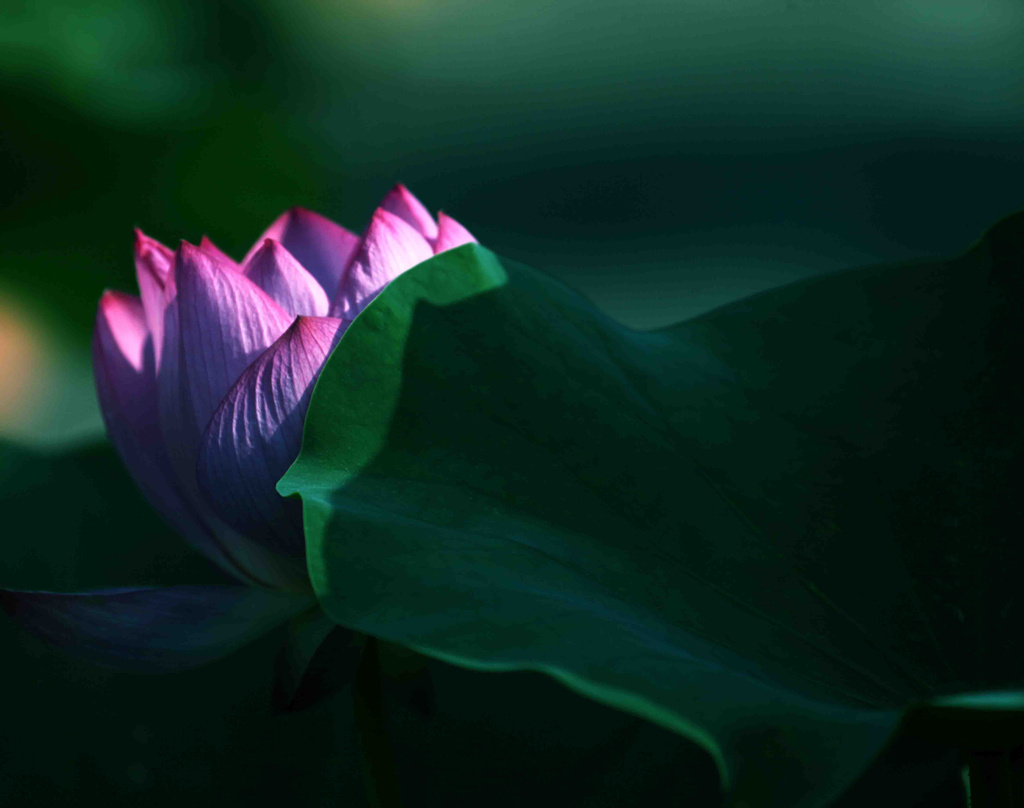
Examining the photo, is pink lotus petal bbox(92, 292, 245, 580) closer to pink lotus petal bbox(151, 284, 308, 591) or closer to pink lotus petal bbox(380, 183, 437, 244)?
pink lotus petal bbox(151, 284, 308, 591)

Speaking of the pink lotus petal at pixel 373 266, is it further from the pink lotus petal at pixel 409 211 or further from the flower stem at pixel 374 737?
the flower stem at pixel 374 737

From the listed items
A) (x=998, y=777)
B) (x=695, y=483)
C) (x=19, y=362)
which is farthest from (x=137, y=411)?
(x=19, y=362)

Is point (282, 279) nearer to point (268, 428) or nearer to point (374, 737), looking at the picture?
point (268, 428)

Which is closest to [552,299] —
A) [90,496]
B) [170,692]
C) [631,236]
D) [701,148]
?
[170,692]

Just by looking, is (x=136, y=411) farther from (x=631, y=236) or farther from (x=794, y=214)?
(x=794, y=214)

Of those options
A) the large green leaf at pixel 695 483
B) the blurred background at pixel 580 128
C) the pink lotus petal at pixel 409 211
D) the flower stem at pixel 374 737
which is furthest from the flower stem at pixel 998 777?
the blurred background at pixel 580 128
